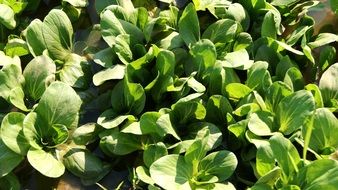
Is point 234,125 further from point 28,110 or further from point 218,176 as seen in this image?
point 28,110

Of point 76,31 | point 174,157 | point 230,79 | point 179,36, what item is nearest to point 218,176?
point 174,157

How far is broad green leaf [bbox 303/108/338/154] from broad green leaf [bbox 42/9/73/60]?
688 millimetres

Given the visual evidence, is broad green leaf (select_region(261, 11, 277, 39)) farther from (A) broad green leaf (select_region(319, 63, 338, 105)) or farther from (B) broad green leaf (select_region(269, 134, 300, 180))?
(B) broad green leaf (select_region(269, 134, 300, 180))

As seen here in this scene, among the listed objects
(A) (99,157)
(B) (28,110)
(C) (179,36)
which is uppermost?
(C) (179,36)

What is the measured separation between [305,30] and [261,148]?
0.42m

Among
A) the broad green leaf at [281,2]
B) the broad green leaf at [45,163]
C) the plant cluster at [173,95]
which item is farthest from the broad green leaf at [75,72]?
the broad green leaf at [281,2]

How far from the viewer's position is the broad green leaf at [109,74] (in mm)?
1391

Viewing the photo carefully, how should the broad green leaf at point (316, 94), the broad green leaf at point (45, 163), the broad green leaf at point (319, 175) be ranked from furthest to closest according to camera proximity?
the broad green leaf at point (316, 94), the broad green leaf at point (45, 163), the broad green leaf at point (319, 175)

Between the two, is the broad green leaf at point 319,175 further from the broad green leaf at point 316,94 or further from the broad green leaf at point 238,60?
the broad green leaf at point 238,60

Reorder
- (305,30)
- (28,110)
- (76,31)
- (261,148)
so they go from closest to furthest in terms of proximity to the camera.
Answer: (261,148), (28,110), (305,30), (76,31)

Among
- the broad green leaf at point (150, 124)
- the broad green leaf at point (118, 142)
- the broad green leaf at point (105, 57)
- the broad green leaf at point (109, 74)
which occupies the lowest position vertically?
the broad green leaf at point (118, 142)

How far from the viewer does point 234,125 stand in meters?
1.30

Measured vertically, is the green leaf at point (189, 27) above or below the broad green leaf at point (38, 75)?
above

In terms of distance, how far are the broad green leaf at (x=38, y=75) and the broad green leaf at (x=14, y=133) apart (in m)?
0.11
